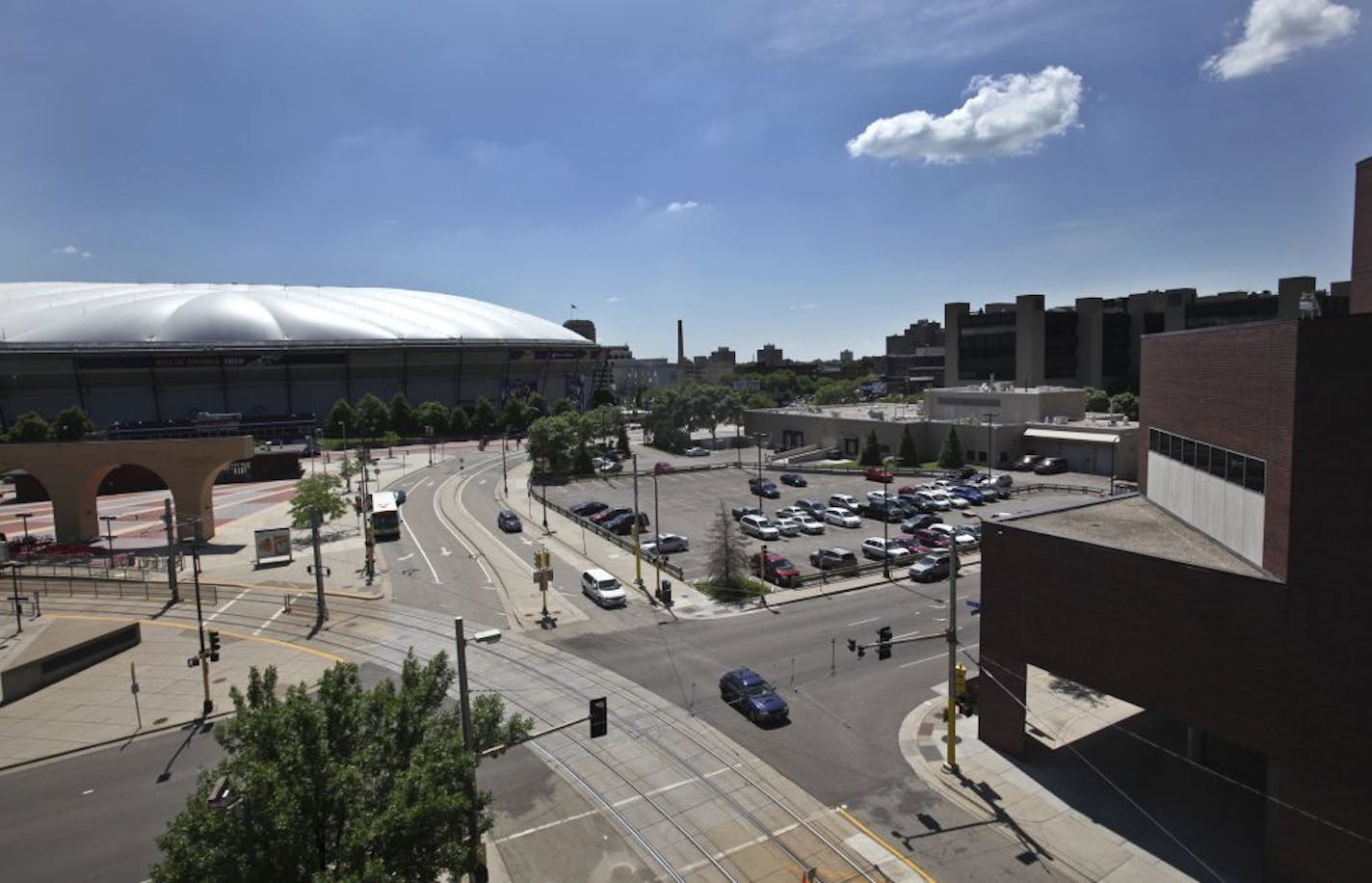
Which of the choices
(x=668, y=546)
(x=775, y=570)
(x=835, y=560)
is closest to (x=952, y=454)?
(x=835, y=560)

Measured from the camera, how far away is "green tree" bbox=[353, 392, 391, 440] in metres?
128

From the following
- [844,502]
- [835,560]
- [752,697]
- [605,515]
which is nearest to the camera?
[752,697]

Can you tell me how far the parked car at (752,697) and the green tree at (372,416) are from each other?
379 ft

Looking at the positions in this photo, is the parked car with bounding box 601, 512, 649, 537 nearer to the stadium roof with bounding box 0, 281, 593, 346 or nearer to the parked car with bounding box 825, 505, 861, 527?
the parked car with bounding box 825, 505, 861, 527

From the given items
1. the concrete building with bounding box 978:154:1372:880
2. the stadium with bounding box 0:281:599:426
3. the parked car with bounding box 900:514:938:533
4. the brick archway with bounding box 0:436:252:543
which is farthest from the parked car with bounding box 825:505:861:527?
the stadium with bounding box 0:281:599:426

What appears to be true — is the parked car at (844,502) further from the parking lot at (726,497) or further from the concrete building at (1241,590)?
the concrete building at (1241,590)

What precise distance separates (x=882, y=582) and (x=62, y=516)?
56861mm

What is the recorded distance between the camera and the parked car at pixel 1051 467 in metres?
76.2

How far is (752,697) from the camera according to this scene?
25.2 metres

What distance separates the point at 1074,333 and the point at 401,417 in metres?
115

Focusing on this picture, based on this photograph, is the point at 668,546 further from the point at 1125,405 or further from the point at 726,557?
the point at 1125,405

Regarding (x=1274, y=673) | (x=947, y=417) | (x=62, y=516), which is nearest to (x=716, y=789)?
(x=1274, y=673)

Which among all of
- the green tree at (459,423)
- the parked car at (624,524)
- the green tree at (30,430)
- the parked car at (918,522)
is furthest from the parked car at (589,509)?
the green tree at (30,430)

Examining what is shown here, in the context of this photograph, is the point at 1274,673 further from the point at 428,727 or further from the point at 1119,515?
the point at 428,727
